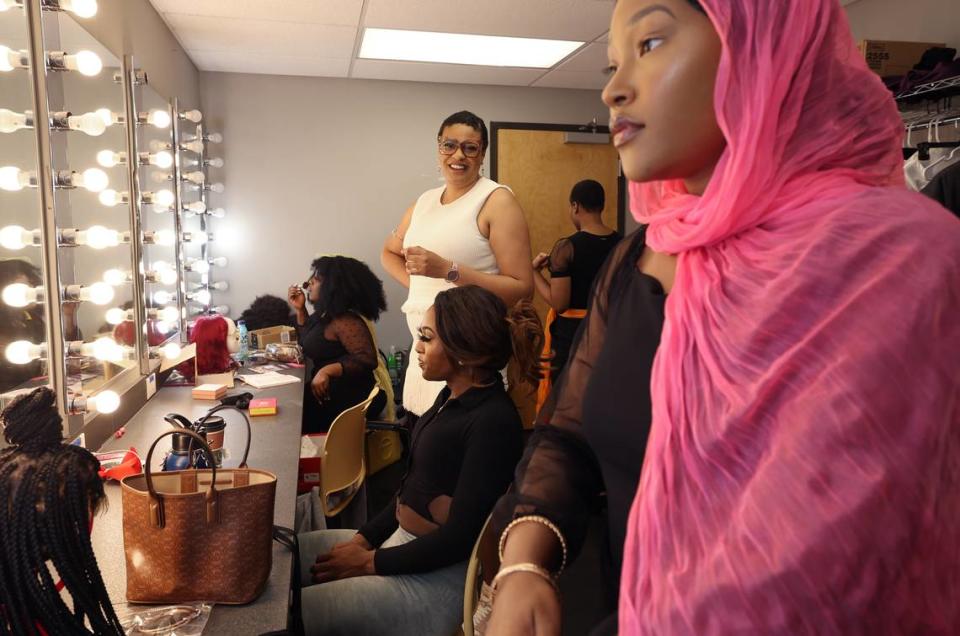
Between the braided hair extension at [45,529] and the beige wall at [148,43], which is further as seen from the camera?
the beige wall at [148,43]

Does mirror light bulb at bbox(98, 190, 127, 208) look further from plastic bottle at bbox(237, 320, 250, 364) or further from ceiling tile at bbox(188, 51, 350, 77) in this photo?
ceiling tile at bbox(188, 51, 350, 77)

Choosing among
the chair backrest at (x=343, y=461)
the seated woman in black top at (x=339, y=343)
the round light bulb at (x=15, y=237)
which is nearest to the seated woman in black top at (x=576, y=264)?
the seated woman in black top at (x=339, y=343)

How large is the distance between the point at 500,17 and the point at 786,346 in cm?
275

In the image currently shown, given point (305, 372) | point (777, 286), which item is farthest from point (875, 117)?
point (305, 372)

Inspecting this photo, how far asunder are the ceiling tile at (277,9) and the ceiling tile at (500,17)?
9 centimetres

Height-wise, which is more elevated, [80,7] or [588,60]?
[588,60]

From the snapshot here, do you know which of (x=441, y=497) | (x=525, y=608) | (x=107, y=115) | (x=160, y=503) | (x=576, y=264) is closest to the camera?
(x=525, y=608)

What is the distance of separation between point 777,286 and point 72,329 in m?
1.61

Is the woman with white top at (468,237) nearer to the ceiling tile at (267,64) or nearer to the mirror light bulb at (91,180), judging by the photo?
the mirror light bulb at (91,180)

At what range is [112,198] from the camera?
6.47ft

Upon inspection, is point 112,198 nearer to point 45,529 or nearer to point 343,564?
point 343,564

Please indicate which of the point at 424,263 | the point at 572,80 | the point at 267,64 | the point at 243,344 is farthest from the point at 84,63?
the point at 572,80

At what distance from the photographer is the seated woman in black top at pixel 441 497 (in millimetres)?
1415

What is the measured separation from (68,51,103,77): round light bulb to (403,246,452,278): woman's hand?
872mm
